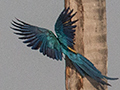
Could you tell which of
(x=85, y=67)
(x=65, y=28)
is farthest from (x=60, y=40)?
(x=85, y=67)

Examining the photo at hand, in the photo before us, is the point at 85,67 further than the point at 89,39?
No

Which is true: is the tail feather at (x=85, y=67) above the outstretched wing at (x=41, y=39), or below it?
below

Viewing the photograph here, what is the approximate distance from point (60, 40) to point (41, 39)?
0.44 ft

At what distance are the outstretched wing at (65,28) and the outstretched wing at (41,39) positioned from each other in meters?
0.05

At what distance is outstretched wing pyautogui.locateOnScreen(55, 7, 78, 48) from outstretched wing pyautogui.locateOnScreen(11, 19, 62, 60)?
0.05 metres

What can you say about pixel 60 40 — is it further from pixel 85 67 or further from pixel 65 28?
pixel 85 67

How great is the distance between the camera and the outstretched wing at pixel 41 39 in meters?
3.08

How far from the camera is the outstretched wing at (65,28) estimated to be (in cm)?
314

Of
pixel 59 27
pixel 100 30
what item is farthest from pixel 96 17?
pixel 59 27

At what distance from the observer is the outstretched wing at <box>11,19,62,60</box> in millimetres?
3076

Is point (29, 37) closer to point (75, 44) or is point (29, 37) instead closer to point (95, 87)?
point (75, 44)

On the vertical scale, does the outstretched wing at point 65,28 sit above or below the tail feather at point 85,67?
above

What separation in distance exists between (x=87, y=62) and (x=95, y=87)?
0.23 m

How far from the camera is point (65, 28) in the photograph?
315 cm
